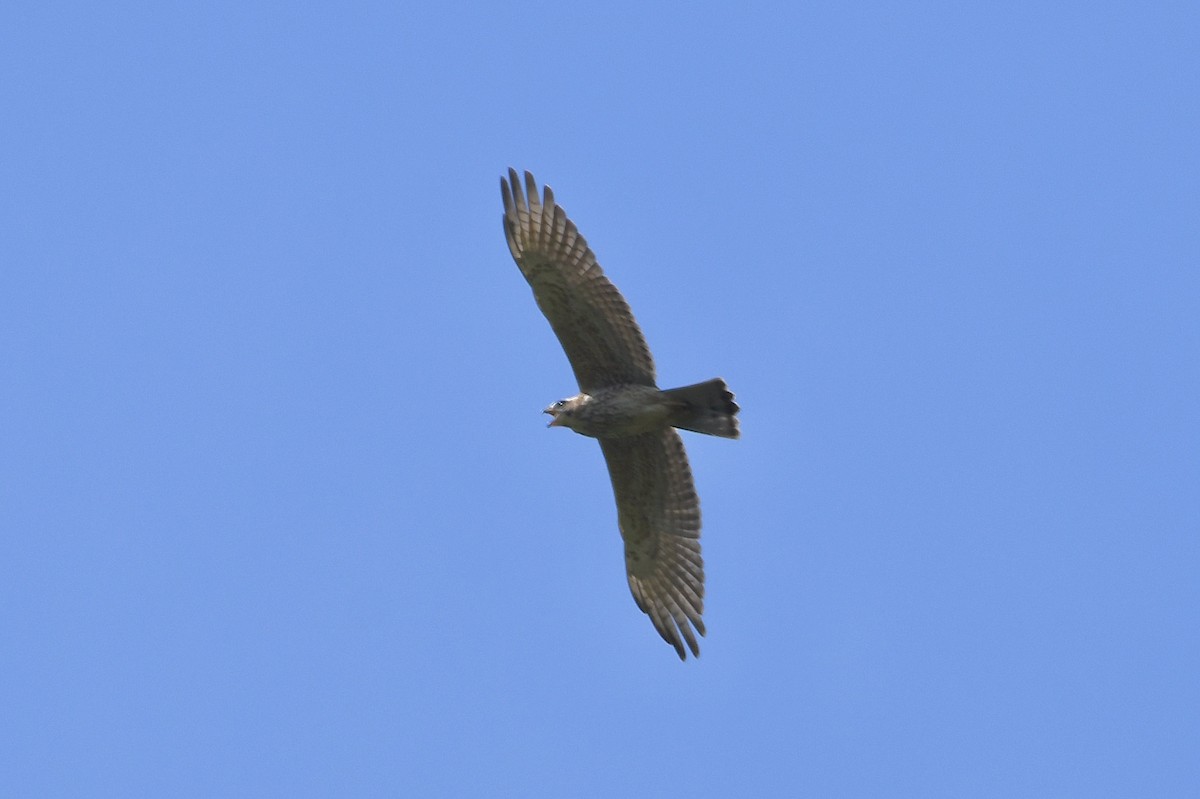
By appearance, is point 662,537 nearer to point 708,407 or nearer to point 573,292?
point 708,407

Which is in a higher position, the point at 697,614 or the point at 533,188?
the point at 533,188

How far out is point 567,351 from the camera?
1501cm

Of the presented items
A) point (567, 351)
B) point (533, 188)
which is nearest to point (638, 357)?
point (567, 351)

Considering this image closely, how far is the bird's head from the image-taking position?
1486 centimetres

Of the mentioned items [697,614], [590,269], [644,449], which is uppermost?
[590,269]

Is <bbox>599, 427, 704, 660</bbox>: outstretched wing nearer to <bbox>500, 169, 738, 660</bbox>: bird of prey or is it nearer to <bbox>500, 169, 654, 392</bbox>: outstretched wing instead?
<bbox>500, 169, 738, 660</bbox>: bird of prey

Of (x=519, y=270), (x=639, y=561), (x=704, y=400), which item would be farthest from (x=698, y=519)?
(x=519, y=270)

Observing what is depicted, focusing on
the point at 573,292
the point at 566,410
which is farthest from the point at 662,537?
the point at 573,292

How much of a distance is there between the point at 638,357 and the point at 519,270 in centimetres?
121

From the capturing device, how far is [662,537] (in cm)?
1602

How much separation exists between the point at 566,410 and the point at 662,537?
1795 millimetres

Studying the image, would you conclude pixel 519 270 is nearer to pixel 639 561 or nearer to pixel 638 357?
pixel 638 357

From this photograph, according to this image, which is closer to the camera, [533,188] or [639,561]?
[533,188]

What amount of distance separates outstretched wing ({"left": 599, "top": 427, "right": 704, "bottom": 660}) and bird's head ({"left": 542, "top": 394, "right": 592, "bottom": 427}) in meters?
0.72
